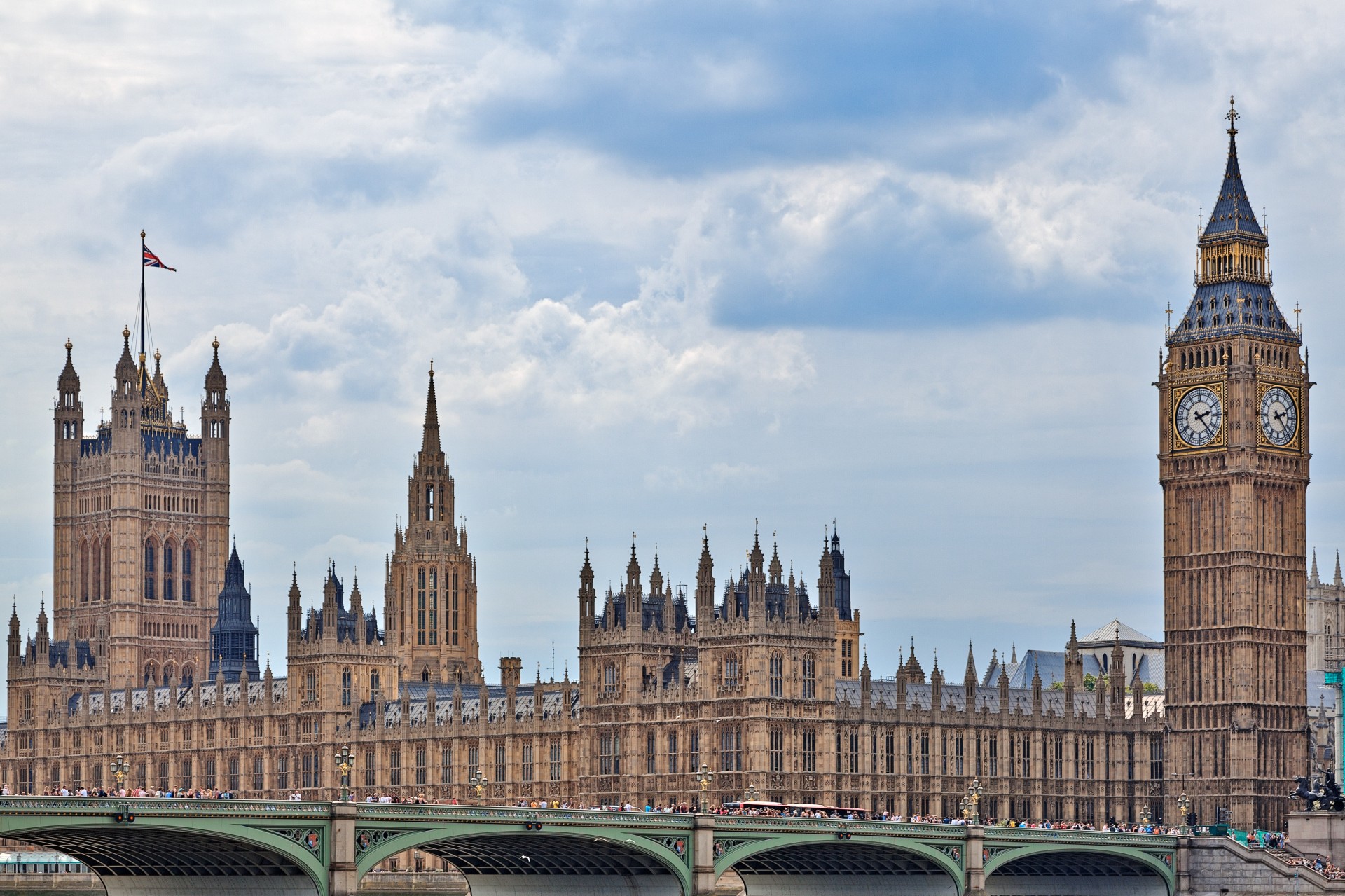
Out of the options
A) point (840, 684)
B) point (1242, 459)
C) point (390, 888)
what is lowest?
point (390, 888)

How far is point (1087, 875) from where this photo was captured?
134625 millimetres

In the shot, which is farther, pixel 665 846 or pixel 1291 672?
pixel 1291 672

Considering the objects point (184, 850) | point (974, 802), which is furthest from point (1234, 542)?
point (184, 850)

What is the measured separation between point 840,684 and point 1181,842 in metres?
36.9

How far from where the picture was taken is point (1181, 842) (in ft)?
434

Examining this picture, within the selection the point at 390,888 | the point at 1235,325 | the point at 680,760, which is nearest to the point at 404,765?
the point at 390,888

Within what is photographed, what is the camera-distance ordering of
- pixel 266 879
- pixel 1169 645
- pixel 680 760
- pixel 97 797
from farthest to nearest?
pixel 1169 645 → pixel 680 760 → pixel 266 879 → pixel 97 797

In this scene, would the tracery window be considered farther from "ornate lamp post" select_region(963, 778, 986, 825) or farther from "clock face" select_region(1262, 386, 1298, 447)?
"clock face" select_region(1262, 386, 1298, 447)

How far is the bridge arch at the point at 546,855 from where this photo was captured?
4139 inches

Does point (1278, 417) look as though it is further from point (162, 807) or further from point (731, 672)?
point (162, 807)

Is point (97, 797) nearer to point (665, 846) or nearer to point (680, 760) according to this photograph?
point (665, 846)

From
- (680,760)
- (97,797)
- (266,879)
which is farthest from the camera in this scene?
(680,760)

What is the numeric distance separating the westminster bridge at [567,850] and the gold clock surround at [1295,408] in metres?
43.0

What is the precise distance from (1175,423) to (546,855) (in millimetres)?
67209
